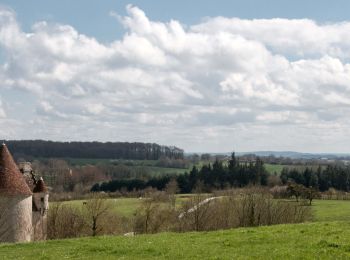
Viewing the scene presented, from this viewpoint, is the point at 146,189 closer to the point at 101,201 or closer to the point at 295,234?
the point at 101,201

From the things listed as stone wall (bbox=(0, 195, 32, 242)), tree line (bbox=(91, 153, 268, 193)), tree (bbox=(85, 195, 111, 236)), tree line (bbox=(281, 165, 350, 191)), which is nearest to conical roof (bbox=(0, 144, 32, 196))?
stone wall (bbox=(0, 195, 32, 242))

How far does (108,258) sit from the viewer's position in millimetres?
17922

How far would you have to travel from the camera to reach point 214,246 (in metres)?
19.0

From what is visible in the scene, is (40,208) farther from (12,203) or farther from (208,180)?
(208,180)

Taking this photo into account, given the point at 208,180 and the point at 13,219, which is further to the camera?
the point at 208,180

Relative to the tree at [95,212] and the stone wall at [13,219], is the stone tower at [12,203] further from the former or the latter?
the tree at [95,212]

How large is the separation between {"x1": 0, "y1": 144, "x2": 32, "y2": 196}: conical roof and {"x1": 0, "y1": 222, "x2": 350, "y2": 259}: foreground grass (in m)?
9.97

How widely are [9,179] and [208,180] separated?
99.2m

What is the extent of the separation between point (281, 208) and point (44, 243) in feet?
86.2

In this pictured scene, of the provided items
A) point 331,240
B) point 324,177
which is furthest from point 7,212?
point 324,177

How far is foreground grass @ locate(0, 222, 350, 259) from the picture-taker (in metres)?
16.0

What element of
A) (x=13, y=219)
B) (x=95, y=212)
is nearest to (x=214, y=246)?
(x=13, y=219)

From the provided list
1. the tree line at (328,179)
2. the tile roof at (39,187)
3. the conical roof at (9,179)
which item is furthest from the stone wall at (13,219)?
the tree line at (328,179)

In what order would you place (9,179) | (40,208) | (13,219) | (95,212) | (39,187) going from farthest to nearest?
(95,212) < (39,187) < (40,208) < (9,179) < (13,219)
